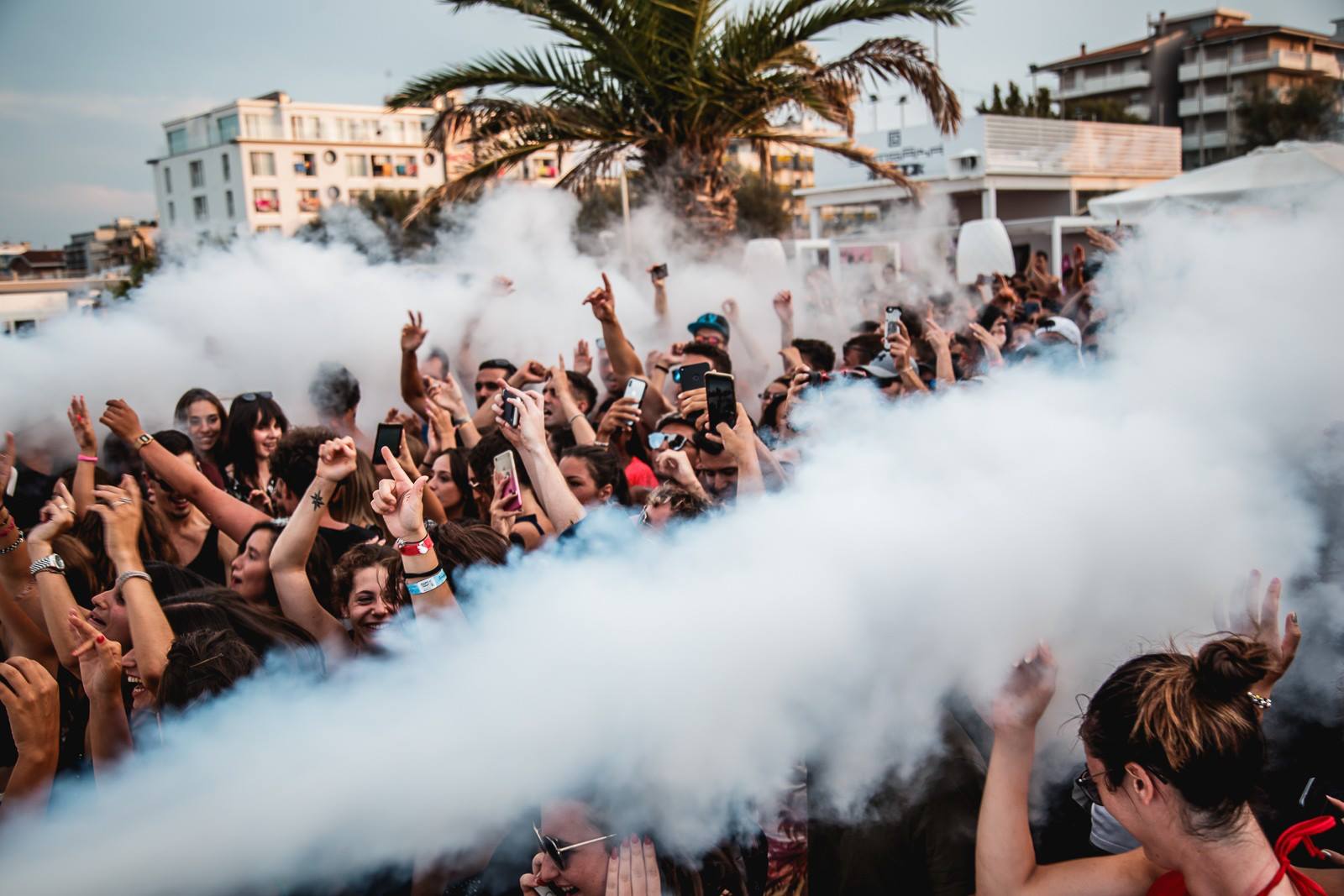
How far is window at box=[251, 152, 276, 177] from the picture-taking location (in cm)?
6081

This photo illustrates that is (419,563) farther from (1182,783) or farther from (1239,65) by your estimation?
(1239,65)

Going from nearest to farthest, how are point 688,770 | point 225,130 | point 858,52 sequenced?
1. point 688,770
2. point 858,52
3. point 225,130

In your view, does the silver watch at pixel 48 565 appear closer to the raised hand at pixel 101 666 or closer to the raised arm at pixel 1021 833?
the raised hand at pixel 101 666

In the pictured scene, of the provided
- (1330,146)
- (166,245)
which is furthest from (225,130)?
(1330,146)

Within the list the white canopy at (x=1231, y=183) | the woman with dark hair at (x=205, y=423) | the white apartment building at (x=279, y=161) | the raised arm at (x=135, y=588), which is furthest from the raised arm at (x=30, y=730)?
the white apartment building at (x=279, y=161)

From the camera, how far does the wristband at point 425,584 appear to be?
106 inches

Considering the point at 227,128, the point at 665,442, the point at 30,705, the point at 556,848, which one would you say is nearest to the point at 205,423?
the point at 665,442

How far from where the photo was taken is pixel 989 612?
2.38 m

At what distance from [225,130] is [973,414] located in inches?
2639

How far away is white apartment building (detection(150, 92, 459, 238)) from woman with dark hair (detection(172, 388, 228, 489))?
176ft

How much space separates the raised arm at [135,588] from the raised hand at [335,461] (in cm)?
65

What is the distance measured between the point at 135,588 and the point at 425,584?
1.08 metres

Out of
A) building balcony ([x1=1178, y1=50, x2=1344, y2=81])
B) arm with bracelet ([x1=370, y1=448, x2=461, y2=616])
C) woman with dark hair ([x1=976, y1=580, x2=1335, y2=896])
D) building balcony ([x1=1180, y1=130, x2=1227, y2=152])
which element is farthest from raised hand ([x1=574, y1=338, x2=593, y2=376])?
building balcony ([x1=1180, y1=130, x2=1227, y2=152])

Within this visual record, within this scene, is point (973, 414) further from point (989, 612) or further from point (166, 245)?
point (166, 245)
